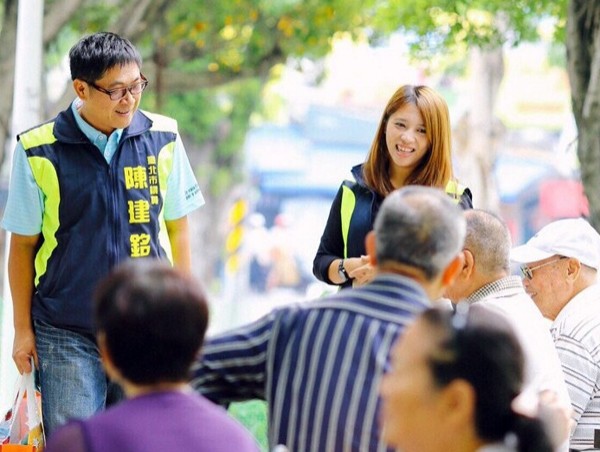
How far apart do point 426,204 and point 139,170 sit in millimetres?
1832

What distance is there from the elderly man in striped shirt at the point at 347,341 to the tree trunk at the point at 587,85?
440 cm

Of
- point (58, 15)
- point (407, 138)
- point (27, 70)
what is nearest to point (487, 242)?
point (407, 138)

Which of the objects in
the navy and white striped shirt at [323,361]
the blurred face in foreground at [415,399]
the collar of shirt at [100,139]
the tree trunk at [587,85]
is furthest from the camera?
the tree trunk at [587,85]

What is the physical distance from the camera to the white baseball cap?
5469 millimetres

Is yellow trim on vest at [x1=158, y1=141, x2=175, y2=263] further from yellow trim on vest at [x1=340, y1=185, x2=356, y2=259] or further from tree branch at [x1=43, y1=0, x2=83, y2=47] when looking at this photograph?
tree branch at [x1=43, y1=0, x2=83, y2=47]

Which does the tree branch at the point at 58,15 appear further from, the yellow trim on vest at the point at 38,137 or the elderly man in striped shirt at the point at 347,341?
the elderly man in striped shirt at the point at 347,341

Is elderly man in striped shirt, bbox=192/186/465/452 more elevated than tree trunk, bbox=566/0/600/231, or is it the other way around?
tree trunk, bbox=566/0/600/231

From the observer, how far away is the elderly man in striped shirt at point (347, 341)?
345 centimetres

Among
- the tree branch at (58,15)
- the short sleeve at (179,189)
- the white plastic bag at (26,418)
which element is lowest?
the white plastic bag at (26,418)

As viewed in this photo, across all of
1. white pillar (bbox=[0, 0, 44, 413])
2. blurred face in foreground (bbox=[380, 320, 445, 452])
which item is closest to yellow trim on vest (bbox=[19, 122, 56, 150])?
blurred face in foreground (bbox=[380, 320, 445, 452])

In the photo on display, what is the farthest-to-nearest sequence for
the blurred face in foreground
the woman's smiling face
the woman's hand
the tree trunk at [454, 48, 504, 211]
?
the tree trunk at [454, 48, 504, 211] < the woman's smiling face < the woman's hand < the blurred face in foreground

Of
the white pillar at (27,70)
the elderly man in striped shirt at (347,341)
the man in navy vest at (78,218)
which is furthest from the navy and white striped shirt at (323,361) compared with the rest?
the white pillar at (27,70)

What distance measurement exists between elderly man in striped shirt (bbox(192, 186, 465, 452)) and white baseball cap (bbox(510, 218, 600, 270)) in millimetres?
2018

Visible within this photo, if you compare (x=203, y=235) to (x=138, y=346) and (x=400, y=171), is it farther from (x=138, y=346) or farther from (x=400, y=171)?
(x=138, y=346)
